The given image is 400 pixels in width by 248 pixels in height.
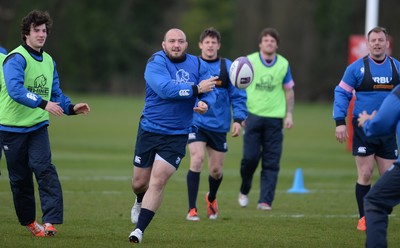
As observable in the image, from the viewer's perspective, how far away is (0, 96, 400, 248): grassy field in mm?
10047

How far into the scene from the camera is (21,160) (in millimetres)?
9945

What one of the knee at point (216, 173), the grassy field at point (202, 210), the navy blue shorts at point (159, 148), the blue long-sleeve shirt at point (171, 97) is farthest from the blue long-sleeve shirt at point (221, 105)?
the navy blue shorts at point (159, 148)

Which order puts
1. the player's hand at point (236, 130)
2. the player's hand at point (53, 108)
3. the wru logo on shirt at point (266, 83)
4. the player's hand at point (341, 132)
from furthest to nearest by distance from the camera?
1. the wru logo on shirt at point (266, 83)
2. the player's hand at point (236, 130)
3. the player's hand at point (341, 132)
4. the player's hand at point (53, 108)

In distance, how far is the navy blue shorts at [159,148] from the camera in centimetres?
979

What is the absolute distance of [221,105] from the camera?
12.3 metres

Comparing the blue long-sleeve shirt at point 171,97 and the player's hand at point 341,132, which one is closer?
the blue long-sleeve shirt at point 171,97

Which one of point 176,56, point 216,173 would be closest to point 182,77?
point 176,56

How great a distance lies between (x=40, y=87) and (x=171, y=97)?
1.45 m

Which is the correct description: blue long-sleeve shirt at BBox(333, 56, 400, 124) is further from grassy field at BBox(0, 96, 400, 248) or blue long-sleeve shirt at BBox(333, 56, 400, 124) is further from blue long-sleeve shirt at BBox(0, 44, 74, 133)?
blue long-sleeve shirt at BBox(0, 44, 74, 133)

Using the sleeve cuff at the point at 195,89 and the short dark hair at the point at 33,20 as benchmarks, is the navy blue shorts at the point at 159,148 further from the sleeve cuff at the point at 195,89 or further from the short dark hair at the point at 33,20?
the short dark hair at the point at 33,20

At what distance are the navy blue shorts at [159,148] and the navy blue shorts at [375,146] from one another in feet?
7.47

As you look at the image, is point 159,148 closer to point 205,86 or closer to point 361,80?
point 205,86

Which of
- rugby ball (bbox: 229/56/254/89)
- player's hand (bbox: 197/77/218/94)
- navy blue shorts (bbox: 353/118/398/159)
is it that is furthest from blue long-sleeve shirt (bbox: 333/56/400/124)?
A: player's hand (bbox: 197/77/218/94)

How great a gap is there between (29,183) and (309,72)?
61653mm
